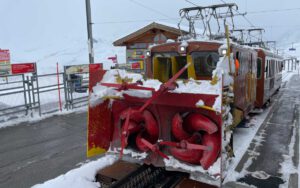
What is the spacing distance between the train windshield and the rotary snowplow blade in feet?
7.55

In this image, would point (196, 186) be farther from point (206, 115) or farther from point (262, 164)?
point (262, 164)

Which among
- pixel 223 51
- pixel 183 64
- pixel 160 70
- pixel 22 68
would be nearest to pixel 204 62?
pixel 183 64

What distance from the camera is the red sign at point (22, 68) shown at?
985 centimetres

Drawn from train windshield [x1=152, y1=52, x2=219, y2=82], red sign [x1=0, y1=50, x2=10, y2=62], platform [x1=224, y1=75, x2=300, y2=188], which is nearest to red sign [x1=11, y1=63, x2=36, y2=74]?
red sign [x1=0, y1=50, x2=10, y2=62]

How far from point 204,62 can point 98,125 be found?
2.95m

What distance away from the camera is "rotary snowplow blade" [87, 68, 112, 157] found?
4672 millimetres

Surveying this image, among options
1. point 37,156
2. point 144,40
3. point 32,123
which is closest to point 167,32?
point 144,40

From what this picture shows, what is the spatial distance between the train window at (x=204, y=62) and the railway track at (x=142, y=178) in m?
2.59

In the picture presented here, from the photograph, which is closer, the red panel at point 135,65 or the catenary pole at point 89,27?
the catenary pole at point 89,27

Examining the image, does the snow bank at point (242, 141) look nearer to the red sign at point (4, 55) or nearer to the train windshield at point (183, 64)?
the train windshield at point (183, 64)

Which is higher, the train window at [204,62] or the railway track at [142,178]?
the train window at [204,62]

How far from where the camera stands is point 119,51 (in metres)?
74.1

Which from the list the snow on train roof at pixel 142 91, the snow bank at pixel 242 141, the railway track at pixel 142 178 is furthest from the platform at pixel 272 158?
the snow on train roof at pixel 142 91

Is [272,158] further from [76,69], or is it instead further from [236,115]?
[76,69]
